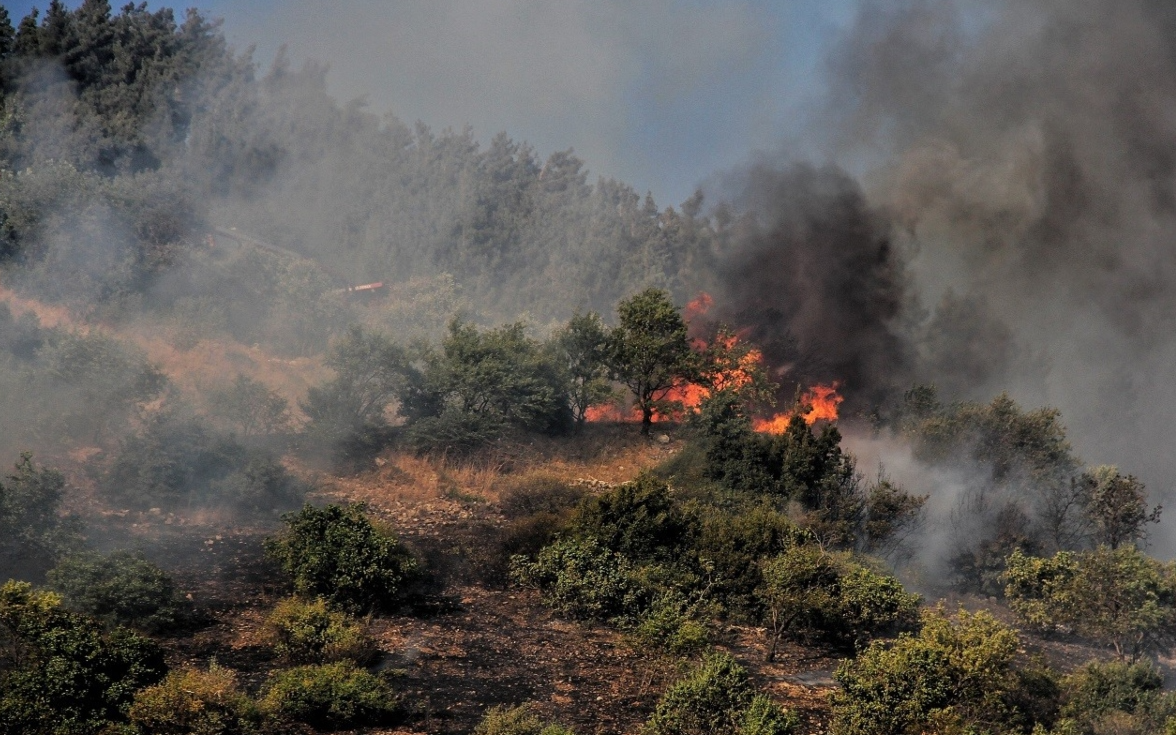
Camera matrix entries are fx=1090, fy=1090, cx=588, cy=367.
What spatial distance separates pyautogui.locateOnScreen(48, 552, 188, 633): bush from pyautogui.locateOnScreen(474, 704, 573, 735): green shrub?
854 centimetres

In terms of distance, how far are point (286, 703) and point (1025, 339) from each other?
52.4m

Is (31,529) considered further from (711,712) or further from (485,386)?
(485,386)

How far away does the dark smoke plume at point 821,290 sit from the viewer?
51.5 meters

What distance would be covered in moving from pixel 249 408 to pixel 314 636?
18.5m

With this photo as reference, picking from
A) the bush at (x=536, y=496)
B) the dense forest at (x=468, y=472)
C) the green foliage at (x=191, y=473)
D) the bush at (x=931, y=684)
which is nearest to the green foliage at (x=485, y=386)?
the dense forest at (x=468, y=472)

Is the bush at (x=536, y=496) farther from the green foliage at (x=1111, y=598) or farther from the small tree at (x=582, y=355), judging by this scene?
the green foliage at (x=1111, y=598)

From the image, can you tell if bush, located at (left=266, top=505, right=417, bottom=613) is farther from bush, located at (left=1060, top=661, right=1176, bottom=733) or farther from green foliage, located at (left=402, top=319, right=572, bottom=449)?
bush, located at (left=1060, top=661, right=1176, bottom=733)

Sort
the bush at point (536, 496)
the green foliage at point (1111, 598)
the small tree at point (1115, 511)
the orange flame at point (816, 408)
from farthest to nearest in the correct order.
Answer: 1. the orange flame at point (816, 408)
2. the small tree at point (1115, 511)
3. the bush at point (536, 496)
4. the green foliage at point (1111, 598)

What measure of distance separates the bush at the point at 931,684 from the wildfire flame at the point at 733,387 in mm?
26132

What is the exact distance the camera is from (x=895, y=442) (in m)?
44.8

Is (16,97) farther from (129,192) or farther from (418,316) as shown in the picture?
(418,316)

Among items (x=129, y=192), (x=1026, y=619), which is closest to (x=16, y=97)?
(x=129, y=192)

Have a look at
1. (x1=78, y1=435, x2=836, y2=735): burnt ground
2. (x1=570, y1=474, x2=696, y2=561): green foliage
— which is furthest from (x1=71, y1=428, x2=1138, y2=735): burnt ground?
(x1=570, y1=474, x2=696, y2=561): green foliage

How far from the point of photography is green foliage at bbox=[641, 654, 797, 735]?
1991cm
